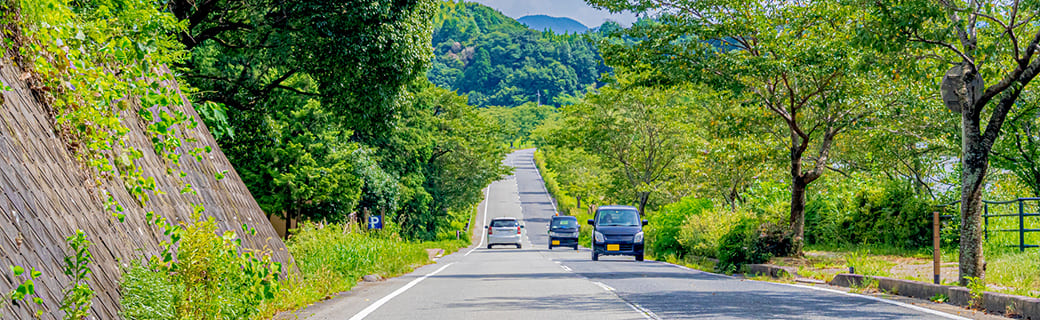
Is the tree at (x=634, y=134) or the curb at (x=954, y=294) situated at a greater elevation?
the tree at (x=634, y=134)

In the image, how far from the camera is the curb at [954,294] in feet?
27.6

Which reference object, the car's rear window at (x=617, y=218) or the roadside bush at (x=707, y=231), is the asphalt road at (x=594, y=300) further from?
the car's rear window at (x=617, y=218)

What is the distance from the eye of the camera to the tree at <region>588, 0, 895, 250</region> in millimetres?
16922

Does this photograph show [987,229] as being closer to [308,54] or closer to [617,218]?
[617,218]

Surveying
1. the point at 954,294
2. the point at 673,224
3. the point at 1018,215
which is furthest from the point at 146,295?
the point at 673,224

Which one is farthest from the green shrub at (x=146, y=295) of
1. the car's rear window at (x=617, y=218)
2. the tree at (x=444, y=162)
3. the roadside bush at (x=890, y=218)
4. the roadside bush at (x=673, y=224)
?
the tree at (x=444, y=162)

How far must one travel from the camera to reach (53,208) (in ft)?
19.4

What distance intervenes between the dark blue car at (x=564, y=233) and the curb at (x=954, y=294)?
2734 cm

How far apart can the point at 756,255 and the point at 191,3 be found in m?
13.1

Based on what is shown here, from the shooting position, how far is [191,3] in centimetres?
1611

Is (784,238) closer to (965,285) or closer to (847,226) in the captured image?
(847,226)

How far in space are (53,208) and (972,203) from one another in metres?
10.7

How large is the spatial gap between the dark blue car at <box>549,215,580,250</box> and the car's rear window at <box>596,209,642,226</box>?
1556 centimetres

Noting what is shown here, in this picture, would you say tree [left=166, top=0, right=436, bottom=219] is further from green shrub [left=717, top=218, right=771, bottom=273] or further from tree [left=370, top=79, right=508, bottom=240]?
tree [left=370, top=79, right=508, bottom=240]
